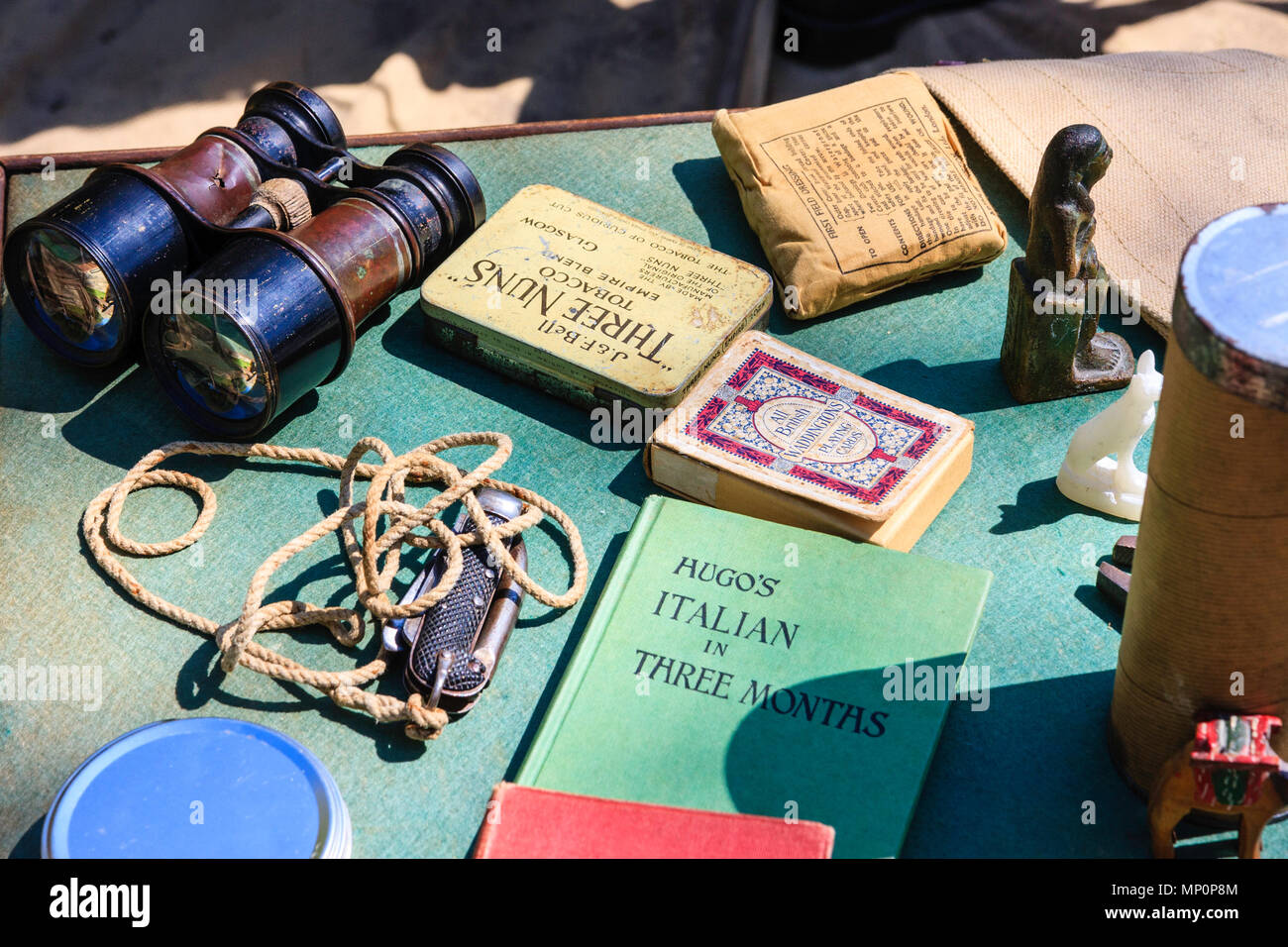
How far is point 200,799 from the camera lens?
3.30 feet

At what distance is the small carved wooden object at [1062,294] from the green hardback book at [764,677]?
326 mm

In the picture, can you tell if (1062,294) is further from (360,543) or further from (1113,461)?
(360,543)

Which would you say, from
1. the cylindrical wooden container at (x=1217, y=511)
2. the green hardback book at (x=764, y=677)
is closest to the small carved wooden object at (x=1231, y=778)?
the cylindrical wooden container at (x=1217, y=511)

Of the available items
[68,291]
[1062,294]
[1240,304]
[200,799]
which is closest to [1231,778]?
[1240,304]

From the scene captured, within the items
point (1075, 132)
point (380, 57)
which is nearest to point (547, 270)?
point (1075, 132)

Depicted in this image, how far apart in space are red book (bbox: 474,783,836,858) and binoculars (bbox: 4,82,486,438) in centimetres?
53

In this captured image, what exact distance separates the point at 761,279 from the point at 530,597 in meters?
0.48

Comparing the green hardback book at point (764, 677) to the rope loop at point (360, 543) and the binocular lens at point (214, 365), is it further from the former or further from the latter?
the binocular lens at point (214, 365)

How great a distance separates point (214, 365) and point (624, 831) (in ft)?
2.21

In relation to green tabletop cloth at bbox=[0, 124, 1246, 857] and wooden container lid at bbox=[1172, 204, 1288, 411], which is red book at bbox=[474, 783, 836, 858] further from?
wooden container lid at bbox=[1172, 204, 1288, 411]

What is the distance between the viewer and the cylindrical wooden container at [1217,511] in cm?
80

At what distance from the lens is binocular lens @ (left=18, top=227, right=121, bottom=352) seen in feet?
4.44

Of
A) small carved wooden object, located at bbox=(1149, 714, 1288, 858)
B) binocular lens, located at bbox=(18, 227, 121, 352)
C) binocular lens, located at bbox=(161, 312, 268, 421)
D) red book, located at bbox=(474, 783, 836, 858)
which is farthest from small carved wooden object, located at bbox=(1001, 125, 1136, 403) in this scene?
binocular lens, located at bbox=(18, 227, 121, 352)
